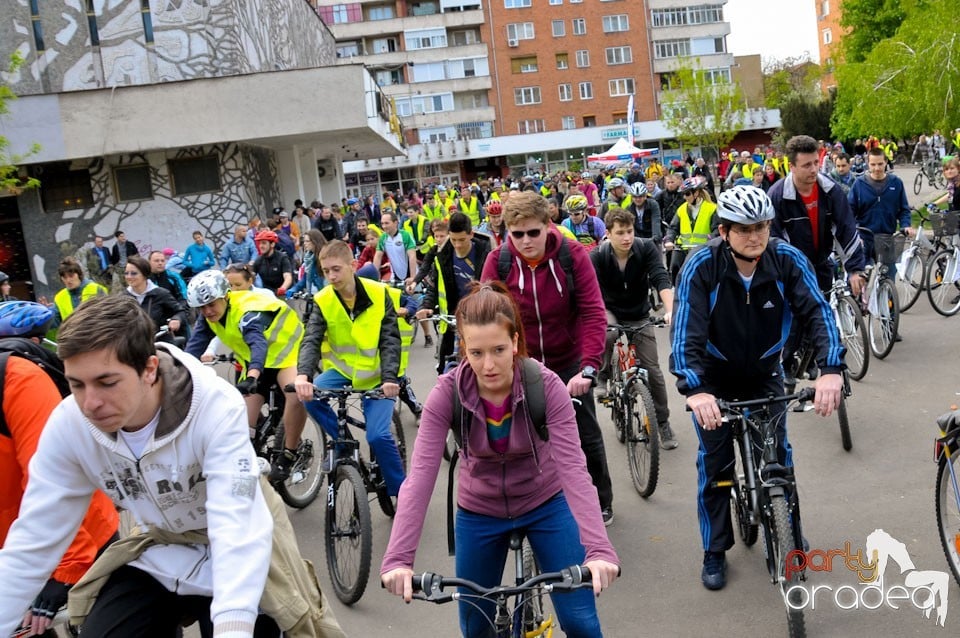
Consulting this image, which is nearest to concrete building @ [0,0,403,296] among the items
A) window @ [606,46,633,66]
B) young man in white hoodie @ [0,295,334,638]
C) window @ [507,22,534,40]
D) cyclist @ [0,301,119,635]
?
cyclist @ [0,301,119,635]

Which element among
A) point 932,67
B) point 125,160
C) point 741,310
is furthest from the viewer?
point 125,160

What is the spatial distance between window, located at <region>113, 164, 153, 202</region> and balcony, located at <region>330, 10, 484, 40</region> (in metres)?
52.8

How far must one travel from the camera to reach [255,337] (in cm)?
720

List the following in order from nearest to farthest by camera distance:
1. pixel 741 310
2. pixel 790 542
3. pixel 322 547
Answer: pixel 790 542 < pixel 741 310 < pixel 322 547

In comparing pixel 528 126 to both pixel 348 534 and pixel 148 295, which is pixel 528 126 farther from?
pixel 348 534

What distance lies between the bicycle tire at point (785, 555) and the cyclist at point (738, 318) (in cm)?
51

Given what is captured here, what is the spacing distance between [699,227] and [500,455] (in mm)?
10120

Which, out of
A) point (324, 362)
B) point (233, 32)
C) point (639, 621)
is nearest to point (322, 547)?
point (324, 362)

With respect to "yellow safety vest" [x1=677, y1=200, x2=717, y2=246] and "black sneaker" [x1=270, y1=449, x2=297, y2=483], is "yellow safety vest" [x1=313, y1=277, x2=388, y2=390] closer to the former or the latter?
"black sneaker" [x1=270, y1=449, x2=297, y2=483]

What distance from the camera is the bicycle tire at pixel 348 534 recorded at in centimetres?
571

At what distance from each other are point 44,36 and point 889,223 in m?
25.0

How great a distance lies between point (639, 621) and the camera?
518 centimetres

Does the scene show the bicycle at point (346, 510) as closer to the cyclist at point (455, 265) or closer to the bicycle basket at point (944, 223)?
the cyclist at point (455, 265)

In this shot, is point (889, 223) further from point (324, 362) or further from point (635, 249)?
point (324, 362)
